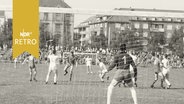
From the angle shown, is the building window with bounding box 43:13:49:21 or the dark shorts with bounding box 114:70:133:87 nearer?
the dark shorts with bounding box 114:70:133:87

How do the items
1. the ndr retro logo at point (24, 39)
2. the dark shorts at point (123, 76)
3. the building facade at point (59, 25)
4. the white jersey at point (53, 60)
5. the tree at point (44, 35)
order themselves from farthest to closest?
the white jersey at point (53, 60)
the tree at point (44, 35)
the building facade at point (59, 25)
the dark shorts at point (123, 76)
the ndr retro logo at point (24, 39)

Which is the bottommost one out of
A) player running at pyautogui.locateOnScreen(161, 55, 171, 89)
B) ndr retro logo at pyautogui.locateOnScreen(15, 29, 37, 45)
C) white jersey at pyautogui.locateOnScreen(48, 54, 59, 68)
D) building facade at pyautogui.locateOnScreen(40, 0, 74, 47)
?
player running at pyautogui.locateOnScreen(161, 55, 171, 89)

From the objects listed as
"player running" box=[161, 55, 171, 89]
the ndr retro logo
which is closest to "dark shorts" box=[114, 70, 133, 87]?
the ndr retro logo

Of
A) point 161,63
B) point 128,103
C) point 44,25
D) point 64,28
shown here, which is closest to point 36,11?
point 64,28

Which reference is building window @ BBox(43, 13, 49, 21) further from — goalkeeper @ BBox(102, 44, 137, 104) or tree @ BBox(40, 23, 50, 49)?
goalkeeper @ BBox(102, 44, 137, 104)

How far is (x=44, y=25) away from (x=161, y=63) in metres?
8.18

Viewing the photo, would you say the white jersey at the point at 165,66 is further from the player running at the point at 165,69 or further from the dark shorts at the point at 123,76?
the dark shorts at the point at 123,76

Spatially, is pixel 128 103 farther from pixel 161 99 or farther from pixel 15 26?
pixel 15 26

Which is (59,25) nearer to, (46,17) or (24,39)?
(46,17)

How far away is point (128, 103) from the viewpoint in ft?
49.1

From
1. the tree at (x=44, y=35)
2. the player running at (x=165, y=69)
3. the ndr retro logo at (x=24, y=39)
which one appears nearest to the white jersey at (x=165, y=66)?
the player running at (x=165, y=69)

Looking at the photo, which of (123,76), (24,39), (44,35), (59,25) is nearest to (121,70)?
(123,76)

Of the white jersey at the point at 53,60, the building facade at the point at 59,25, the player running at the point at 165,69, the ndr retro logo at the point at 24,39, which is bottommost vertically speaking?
the player running at the point at 165,69

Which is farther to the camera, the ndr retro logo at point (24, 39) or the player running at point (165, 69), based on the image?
the player running at point (165, 69)
